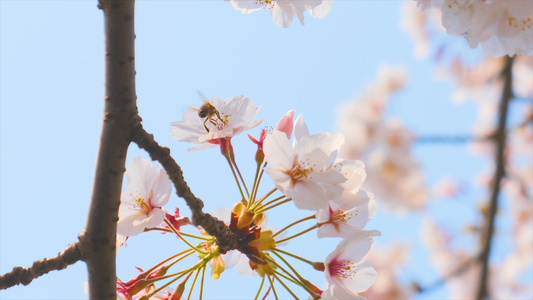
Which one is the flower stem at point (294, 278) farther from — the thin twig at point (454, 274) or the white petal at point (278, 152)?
the thin twig at point (454, 274)

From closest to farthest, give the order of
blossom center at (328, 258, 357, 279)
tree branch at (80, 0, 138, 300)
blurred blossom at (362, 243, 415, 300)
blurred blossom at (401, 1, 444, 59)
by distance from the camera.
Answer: tree branch at (80, 0, 138, 300) < blossom center at (328, 258, 357, 279) < blurred blossom at (362, 243, 415, 300) < blurred blossom at (401, 1, 444, 59)

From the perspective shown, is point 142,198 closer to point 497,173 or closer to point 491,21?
point 491,21

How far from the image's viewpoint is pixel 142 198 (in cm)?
102

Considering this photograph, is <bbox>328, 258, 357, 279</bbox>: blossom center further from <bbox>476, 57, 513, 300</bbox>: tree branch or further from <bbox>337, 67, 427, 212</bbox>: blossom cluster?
<bbox>337, 67, 427, 212</bbox>: blossom cluster

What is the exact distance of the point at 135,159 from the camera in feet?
3.38

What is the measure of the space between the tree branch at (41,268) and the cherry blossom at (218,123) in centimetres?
31

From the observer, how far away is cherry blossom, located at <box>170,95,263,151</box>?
1.07 metres

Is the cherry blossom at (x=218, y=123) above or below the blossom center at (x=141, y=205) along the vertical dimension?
above

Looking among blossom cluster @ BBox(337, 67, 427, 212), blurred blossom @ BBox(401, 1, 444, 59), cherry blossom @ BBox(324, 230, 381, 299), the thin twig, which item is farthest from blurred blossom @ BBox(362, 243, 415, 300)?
cherry blossom @ BBox(324, 230, 381, 299)

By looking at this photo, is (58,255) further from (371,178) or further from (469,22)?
(371,178)

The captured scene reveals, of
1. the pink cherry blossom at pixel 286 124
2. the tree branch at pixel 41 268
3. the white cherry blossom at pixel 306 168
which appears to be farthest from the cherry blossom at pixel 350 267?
the tree branch at pixel 41 268

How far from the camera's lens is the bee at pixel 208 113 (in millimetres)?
1106

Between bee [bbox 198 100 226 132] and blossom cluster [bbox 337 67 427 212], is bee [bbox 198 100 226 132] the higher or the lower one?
the lower one

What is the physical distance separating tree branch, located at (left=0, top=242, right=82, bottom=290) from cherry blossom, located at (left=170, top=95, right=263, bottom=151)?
31cm
